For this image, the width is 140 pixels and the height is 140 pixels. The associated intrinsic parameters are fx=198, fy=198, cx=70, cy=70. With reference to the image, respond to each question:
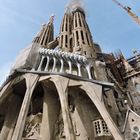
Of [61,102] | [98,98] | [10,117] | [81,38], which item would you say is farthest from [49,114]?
[81,38]

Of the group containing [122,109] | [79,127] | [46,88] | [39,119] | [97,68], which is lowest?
[79,127]

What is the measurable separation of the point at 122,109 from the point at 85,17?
689 inches

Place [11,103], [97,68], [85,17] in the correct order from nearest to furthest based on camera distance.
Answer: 1. [11,103]
2. [97,68]
3. [85,17]

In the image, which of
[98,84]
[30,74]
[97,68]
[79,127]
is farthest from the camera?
[97,68]

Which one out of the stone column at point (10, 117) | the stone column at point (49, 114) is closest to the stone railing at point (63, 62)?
the stone column at point (49, 114)

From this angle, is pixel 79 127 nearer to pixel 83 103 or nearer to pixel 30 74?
pixel 83 103

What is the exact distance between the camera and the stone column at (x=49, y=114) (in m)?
13.0

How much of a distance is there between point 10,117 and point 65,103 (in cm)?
538

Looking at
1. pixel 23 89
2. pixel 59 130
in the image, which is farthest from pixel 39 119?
pixel 23 89

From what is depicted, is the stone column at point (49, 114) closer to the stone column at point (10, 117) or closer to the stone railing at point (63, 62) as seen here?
the stone railing at point (63, 62)

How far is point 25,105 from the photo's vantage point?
12336 millimetres

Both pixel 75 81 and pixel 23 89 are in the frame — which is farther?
pixel 23 89

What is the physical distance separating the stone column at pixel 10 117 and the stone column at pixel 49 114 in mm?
2552

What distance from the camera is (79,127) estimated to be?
12523 millimetres
